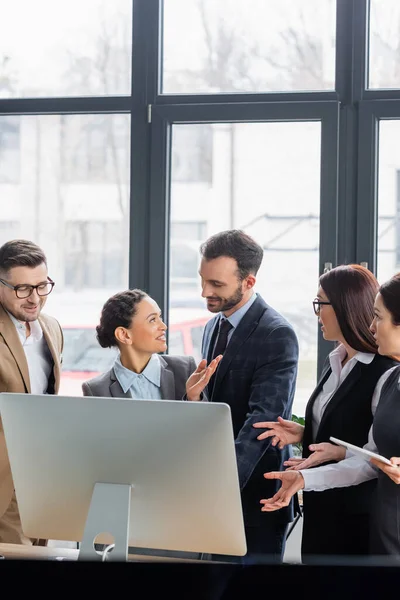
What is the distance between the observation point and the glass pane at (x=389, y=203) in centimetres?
355

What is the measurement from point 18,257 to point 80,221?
2.79 ft

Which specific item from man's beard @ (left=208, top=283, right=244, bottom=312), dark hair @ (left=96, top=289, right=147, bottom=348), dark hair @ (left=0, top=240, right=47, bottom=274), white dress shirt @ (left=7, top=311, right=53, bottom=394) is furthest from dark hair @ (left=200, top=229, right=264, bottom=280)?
white dress shirt @ (left=7, top=311, right=53, bottom=394)

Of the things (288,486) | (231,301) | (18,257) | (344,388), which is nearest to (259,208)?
(231,301)

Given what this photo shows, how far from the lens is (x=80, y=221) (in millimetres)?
3791

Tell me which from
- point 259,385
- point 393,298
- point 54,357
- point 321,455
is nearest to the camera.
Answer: point 393,298

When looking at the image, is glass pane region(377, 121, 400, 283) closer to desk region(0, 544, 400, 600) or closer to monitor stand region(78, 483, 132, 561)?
monitor stand region(78, 483, 132, 561)

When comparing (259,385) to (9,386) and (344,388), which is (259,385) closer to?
(344,388)

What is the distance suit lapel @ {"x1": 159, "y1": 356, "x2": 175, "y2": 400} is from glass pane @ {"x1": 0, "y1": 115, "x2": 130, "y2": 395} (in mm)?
1048

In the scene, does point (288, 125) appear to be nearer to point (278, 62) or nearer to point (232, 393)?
point (278, 62)

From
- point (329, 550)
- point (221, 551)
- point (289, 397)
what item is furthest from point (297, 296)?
point (221, 551)

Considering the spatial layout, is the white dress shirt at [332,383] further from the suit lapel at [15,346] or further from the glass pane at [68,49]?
the glass pane at [68,49]

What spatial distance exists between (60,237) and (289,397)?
162 centimetres

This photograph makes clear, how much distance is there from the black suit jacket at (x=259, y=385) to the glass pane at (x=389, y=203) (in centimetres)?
101

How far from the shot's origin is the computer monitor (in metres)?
1.69
